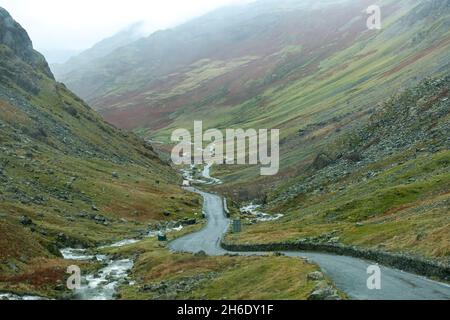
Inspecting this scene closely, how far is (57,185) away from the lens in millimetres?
112750

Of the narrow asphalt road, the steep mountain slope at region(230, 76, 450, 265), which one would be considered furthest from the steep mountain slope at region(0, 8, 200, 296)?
the steep mountain slope at region(230, 76, 450, 265)

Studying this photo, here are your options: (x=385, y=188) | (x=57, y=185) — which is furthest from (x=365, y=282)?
(x=57, y=185)

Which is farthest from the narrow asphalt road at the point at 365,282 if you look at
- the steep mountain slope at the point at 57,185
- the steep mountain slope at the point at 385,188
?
the steep mountain slope at the point at 57,185

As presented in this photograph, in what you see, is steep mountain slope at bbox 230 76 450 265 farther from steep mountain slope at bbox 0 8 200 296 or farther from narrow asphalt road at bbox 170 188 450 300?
steep mountain slope at bbox 0 8 200 296

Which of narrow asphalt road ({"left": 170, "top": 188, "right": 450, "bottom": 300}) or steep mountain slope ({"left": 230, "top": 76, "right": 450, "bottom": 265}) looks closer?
narrow asphalt road ({"left": 170, "top": 188, "right": 450, "bottom": 300})

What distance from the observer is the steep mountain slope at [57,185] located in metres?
66.7

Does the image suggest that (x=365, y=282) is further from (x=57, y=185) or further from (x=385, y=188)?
(x=57, y=185)

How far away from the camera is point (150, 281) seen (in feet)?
196

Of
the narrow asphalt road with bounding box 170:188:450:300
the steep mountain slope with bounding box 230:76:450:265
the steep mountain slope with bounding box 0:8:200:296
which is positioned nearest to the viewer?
the narrow asphalt road with bounding box 170:188:450:300

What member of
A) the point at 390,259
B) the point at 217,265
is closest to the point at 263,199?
the point at 217,265

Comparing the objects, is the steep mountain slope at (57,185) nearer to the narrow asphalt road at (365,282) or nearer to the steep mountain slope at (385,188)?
the narrow asphalt road at (365,282)

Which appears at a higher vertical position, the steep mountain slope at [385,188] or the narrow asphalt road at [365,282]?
the steep mountain slope at [385,188]

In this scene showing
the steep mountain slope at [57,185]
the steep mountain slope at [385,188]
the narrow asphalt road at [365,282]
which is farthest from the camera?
the steep mountain slope at [57,185]

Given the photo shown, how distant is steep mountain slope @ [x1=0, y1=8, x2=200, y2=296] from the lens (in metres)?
66.7
